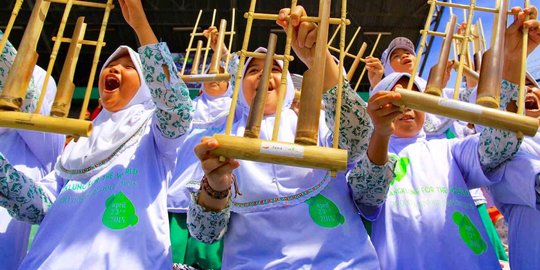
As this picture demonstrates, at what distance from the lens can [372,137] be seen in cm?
160

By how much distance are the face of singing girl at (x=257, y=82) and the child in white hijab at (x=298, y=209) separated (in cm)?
22

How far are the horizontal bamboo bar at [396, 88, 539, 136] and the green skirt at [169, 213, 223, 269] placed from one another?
127 centimetres

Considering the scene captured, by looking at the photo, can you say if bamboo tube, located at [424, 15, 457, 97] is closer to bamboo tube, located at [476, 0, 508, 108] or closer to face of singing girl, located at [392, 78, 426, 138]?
bamboo tube, located at [476, 0, 508, 108]

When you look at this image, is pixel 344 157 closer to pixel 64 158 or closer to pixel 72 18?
pixel 64 158

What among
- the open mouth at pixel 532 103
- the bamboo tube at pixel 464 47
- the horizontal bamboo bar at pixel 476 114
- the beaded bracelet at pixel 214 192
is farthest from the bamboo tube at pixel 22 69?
the open mouth at pixel 532 103

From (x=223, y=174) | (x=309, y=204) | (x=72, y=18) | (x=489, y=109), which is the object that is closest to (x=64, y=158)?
(x=223, y=174)

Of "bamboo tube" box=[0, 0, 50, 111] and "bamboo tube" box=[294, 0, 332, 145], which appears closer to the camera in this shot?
"bamboo tube" box=[294, 0, 332, 145]

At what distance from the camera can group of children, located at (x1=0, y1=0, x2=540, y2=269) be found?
1.51m

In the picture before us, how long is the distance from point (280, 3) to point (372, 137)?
657cm

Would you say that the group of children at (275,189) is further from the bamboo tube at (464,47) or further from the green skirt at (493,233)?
the green skirt at (493,233)

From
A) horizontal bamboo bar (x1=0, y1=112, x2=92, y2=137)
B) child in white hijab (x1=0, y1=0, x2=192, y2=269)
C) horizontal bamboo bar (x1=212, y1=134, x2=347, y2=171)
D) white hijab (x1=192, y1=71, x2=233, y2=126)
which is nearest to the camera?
horizontal bamboo bar (x1=212, y1=134, x2=347, y2=171)

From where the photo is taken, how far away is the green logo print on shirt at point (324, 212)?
154 centimetres

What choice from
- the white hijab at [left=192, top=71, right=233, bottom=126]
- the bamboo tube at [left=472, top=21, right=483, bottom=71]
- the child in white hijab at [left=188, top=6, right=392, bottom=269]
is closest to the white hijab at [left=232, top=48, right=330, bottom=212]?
the child in white hijab at [left=188, top=6, right=392, bottom=269]

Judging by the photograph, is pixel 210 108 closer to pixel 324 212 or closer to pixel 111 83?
pixel 111 83
